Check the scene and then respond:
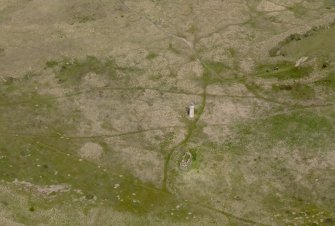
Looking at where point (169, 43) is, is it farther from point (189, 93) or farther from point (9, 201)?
point (9, 201)

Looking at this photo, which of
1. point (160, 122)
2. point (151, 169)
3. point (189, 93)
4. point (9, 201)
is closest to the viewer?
point (9, 201)

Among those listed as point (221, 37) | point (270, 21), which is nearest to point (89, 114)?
point (221, 37)

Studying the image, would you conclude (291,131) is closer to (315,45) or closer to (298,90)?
(298,90)

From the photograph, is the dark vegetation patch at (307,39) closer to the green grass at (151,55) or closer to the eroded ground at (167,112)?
the eroded ground at (167,112)

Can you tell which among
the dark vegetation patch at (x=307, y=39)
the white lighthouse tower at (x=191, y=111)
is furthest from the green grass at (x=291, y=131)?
the dark vegetation patch at (x=307, y=39)

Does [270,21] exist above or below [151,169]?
above

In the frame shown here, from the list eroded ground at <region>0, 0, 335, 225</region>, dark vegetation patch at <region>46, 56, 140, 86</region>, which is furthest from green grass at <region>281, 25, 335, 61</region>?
dark vegetation patch at <region>46, 56, 140, 86</region>

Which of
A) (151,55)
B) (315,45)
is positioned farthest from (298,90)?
(151,55)
